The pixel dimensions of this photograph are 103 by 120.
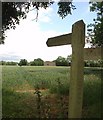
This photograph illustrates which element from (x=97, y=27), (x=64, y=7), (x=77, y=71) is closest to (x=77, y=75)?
(x=77, y=71)

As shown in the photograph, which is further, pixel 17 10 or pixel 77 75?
pixel 17 10

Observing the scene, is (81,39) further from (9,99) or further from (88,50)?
(9,99)

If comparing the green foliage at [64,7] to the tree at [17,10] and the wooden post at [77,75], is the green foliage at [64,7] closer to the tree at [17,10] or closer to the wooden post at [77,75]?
the tree at [17,10]

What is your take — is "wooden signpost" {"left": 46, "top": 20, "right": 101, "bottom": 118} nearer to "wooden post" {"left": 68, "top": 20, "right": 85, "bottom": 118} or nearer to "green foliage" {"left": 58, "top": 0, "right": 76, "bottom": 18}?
"wooden post" {"left": 68, "top": 20, "right": 85, "bottom": 118}

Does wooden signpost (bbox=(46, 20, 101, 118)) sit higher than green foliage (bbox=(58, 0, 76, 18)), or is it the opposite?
green foliage (bbox=(58, 0, 76, 18))

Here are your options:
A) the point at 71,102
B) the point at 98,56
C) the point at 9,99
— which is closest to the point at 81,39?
the point at 98,56

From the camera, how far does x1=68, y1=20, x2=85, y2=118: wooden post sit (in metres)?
3.33

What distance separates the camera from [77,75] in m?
3.33

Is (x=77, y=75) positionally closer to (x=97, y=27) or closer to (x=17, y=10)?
(x=17, y=10)

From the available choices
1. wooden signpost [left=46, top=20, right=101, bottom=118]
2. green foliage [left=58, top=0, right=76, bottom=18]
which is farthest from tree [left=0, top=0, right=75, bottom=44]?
wooden signpost [left=46, top=20, right=101, bottom=118]

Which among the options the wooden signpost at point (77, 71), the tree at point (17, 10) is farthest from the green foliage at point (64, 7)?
the wooden signpost at point (77, 71)

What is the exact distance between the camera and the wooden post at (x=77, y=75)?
3.33m

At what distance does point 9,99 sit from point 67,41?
271 inches

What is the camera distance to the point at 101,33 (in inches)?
976
